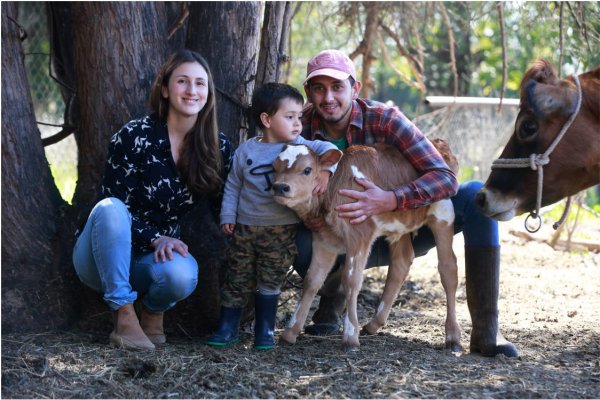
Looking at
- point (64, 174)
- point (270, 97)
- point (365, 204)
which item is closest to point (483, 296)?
point (365, 204)

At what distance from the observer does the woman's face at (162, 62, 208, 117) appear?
13.9 ft

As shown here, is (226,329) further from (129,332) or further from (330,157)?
(330,157)

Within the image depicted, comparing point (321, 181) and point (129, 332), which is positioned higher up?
point (321, 181)

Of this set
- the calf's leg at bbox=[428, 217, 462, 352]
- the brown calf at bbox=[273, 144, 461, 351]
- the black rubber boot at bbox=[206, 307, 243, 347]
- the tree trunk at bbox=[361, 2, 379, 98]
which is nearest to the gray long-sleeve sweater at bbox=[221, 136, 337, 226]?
the brown calf at bbox=[273, 144, 461, 351]

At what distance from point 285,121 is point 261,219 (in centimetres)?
53

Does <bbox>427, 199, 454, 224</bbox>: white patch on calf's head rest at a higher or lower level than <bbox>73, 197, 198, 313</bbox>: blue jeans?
higher

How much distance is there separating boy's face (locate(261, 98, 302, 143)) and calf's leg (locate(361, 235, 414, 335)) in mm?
1022

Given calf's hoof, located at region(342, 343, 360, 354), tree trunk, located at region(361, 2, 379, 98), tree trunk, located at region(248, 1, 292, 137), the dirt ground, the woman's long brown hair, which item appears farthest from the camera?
tree trunk, located at region(361, 2, 379, 98)

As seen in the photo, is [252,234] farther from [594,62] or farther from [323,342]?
[594,62]

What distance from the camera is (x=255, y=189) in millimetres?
4191

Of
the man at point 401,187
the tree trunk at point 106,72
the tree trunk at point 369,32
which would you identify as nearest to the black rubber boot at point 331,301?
the man at point 401,187

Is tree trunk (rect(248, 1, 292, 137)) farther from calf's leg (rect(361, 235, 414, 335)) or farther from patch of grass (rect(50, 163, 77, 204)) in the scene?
patch of grass (rect(50, 163, 77, 204))

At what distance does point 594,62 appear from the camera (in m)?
7.77

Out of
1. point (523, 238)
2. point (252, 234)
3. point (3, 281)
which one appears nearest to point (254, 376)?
point (252, 234)
